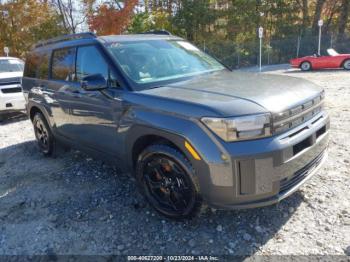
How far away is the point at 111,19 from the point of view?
25.3 metres

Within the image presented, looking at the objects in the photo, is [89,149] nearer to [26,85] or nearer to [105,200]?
[105,200]

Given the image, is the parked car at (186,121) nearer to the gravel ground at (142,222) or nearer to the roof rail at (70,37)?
the roof rail at (70,37)

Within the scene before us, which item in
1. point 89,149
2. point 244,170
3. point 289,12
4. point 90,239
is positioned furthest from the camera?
point 289,12

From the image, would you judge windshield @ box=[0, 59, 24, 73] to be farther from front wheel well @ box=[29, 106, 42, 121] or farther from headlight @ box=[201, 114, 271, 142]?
headlight @ box=[201, 114, 271, 142]

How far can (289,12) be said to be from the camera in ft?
94.5

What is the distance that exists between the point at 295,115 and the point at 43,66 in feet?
13.1

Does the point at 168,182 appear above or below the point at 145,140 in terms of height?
below

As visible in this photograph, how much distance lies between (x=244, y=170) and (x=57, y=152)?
12.7 feet

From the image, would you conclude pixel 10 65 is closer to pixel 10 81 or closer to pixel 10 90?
pixel 10 81

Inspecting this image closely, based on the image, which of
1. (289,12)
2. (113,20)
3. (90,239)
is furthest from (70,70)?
(289,12)

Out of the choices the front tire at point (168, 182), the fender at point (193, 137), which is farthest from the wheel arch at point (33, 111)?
the fender at point (193, 137)

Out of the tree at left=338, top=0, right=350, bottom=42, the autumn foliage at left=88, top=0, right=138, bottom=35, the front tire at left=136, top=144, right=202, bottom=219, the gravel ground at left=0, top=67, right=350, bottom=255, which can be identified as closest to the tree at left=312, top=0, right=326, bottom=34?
the tree at left=338, top=0, right=350, bottom=42

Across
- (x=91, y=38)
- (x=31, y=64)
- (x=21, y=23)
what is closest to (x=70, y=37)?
(x=91, y=38)

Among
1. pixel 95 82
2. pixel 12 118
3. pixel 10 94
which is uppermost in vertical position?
pixel 95 82
